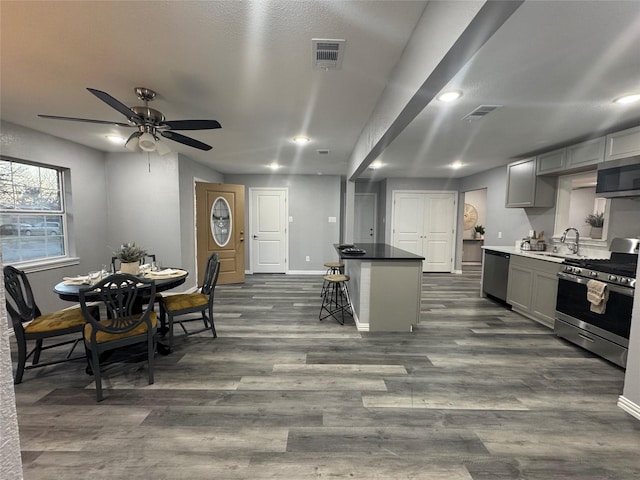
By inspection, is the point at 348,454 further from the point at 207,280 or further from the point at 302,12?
the point at 302,12

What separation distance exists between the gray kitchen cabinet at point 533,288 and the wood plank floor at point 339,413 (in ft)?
1.64

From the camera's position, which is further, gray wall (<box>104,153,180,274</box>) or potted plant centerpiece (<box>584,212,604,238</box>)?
gray wall (<box>104,153,180,274</box>)

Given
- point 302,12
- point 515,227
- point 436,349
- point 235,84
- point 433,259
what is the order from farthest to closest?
point 433,259 < point 515,227 < point 436,349 < point 235,84 < point 302,12

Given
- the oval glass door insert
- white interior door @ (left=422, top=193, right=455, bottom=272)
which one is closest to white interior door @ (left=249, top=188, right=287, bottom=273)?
the oval glass door insert

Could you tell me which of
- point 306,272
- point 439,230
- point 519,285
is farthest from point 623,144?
point 306,272

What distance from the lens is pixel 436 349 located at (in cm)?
300

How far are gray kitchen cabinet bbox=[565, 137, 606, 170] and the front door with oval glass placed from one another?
5.30 meters

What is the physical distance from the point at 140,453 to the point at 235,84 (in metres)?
2.63

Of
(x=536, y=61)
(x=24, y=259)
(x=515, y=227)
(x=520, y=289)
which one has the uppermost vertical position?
(x=536, y=61)

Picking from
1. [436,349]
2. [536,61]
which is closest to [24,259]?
[436,349]

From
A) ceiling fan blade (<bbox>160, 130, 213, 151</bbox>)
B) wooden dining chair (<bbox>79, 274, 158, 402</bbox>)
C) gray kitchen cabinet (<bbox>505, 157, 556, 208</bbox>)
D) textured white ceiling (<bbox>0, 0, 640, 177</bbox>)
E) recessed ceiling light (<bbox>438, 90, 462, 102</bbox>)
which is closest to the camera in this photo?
textured white ceiling (<bbox>0, 0, 640, 177</bbox>)

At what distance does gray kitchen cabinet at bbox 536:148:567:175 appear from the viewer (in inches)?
146

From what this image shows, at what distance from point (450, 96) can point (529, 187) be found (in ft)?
9.50

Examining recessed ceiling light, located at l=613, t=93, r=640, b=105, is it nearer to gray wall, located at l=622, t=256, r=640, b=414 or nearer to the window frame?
gray wall, located at l=622, t=256, r=640, b=414
